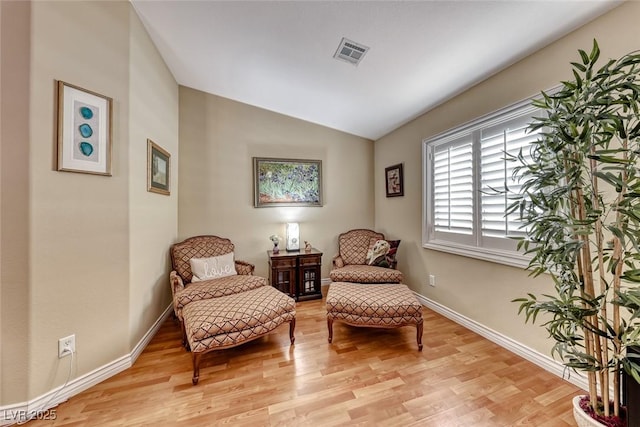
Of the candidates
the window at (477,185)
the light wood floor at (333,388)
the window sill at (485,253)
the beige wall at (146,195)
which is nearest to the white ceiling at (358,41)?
the beige wall at (146,195)

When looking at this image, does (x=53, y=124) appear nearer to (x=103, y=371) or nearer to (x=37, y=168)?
(x=37, y=168)

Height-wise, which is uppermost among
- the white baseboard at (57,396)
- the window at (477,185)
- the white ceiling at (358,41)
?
the white ceiling at (358,41)

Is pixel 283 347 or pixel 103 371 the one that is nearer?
pixel 103 371

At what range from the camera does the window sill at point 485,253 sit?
1.93 m

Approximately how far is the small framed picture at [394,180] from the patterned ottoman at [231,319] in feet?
7.26

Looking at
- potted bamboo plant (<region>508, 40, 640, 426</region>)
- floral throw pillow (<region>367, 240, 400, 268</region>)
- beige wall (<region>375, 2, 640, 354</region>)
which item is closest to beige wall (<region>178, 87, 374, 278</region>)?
beige wall (<region>375, 2, 640, 354</region>)

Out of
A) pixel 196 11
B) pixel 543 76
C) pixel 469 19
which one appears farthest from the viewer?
pixel 196 11

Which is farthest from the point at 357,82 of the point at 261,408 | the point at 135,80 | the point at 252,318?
the point at 261,408

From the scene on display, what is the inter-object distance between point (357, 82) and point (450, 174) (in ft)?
4.67

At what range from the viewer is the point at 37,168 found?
142 cm

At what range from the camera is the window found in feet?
6.52

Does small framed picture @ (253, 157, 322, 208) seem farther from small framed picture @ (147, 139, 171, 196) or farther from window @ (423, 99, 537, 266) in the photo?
window @ (423, 99, 537, 266)

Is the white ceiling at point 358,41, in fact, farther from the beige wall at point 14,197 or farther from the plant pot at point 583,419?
the plant pot at point 583,419

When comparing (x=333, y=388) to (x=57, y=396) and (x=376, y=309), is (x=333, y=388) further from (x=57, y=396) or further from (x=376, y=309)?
(x=57, y=396)
